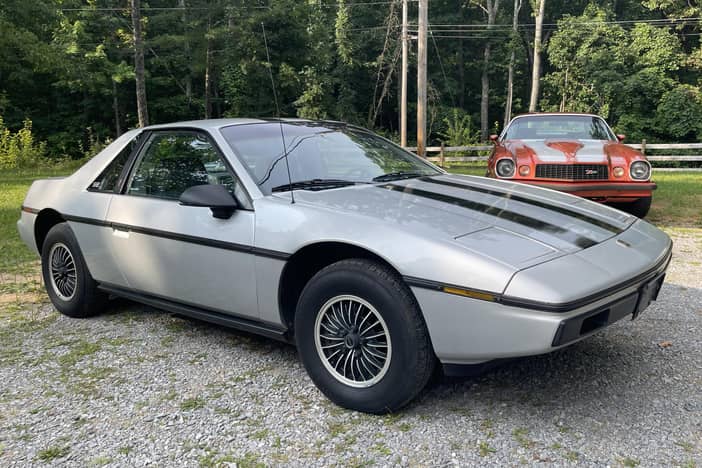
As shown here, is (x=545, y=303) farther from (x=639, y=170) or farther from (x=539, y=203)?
(x=639, y=170)

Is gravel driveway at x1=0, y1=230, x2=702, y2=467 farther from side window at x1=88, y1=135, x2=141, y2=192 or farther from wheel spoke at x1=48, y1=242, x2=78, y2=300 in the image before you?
side window at x1=88, y1=135, x2=141, y2=192

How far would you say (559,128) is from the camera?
776cm

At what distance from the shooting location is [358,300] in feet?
A: 8.50

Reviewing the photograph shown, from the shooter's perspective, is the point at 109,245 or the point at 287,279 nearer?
the point at 287,279

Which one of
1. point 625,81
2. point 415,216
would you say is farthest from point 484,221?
point 625,81

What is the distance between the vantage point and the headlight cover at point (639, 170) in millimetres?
6581

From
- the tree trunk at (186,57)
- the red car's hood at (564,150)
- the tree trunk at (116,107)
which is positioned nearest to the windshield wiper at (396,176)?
the red car's hood at (564,150)

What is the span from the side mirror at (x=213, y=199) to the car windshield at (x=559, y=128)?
562cm

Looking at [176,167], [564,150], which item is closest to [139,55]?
[564,150]

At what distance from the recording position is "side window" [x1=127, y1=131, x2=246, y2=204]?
3.31 meters

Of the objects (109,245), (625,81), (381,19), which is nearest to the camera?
(109,245)

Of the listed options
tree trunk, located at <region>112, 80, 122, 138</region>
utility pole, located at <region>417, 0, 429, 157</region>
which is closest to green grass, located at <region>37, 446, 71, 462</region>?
utility pole, located at <region>417, 0, 429, 157</region>

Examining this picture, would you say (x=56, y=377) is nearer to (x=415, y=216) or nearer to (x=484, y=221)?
(x=415, y=216)

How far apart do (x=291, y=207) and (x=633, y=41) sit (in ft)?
108
